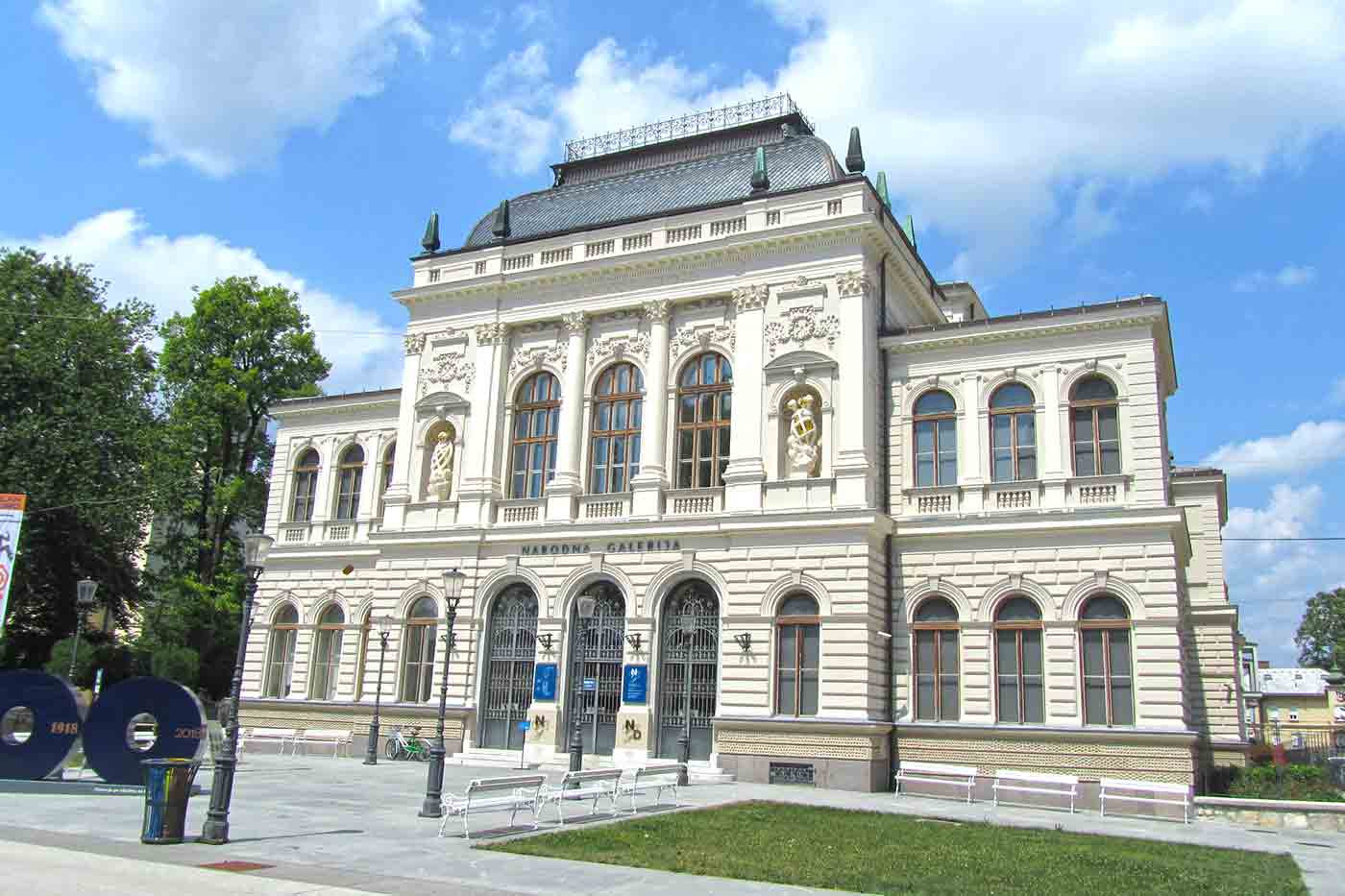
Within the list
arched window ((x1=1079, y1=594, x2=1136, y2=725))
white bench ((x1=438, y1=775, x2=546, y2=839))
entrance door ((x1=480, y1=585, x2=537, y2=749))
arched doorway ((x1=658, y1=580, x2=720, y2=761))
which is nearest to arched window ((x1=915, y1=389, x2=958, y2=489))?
arched window ((x1=1079, y1=594, x2=1136, y2=725))

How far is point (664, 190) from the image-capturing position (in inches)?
1366

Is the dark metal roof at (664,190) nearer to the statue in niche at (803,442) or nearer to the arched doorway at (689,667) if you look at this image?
the statue in niche at (803,442)

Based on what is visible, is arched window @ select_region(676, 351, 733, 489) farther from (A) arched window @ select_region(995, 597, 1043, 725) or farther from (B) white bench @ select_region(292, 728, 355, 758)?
(B) white bench @ select_region(292, 728, 355, 758)

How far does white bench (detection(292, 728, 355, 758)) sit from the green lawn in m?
17.5

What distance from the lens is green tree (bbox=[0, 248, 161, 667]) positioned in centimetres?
3791

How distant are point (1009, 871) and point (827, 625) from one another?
13.4 meters

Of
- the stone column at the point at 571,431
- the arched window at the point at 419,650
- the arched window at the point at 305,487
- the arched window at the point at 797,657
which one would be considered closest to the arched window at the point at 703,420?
the stone column at the point at 571,431

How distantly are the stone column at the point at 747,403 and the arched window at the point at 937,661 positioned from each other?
525 centimetres

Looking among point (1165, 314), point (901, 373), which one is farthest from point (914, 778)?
point (1165, 314)

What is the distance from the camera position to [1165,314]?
2755 cm

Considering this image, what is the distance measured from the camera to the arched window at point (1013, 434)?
28.0 meters

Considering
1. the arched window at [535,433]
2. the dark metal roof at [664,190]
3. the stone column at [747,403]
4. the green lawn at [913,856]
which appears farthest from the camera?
the arched window at [535,433]

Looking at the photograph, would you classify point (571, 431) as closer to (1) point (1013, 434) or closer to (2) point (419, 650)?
(2) point (419, 650)

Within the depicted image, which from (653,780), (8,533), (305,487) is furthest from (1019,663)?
(305,487)
